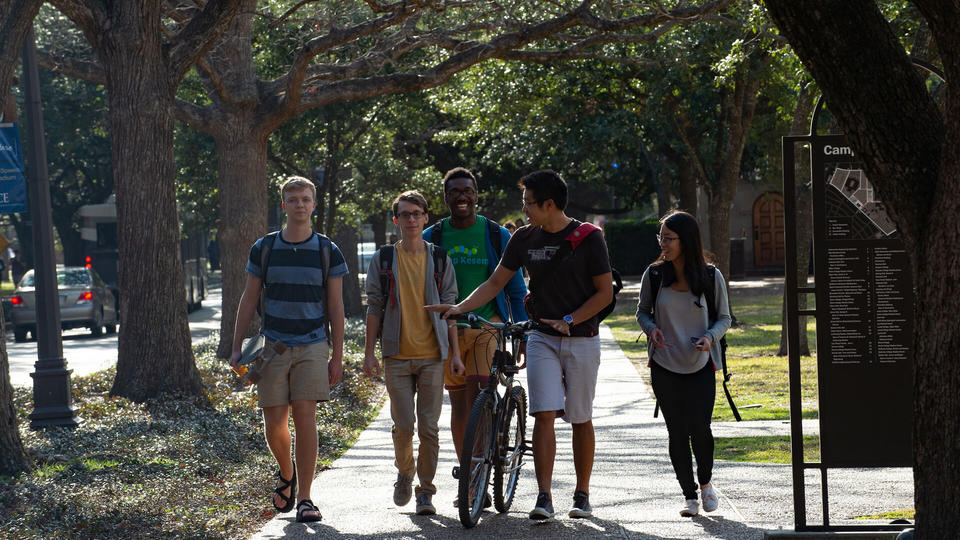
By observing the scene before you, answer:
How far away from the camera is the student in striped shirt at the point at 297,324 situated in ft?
21.7

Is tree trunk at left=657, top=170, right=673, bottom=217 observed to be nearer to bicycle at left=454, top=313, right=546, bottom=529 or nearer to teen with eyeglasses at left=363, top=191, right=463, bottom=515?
teen with eyeglasses at left=363, top=191, right=463, bottom=515

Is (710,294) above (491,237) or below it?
below

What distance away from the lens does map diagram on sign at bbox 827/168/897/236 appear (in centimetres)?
567

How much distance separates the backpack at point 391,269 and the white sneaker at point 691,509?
1.74 meters

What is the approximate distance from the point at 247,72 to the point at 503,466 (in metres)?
10.2

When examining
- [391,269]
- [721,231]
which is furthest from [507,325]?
[721,231]

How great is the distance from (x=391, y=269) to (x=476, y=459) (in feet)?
3.93

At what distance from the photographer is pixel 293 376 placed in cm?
666

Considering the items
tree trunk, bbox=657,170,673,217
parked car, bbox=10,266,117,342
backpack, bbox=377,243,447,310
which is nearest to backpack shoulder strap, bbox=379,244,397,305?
backpack, bbox=377,243,447,310

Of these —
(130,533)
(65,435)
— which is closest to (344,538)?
(130,533)

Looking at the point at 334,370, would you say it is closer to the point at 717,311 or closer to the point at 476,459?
the point at 476,459

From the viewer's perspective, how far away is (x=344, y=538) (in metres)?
6.07

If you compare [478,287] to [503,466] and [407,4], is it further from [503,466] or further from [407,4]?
[407,4]

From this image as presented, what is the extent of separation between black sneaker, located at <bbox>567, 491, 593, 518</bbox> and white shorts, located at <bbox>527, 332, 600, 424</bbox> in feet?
1.28
